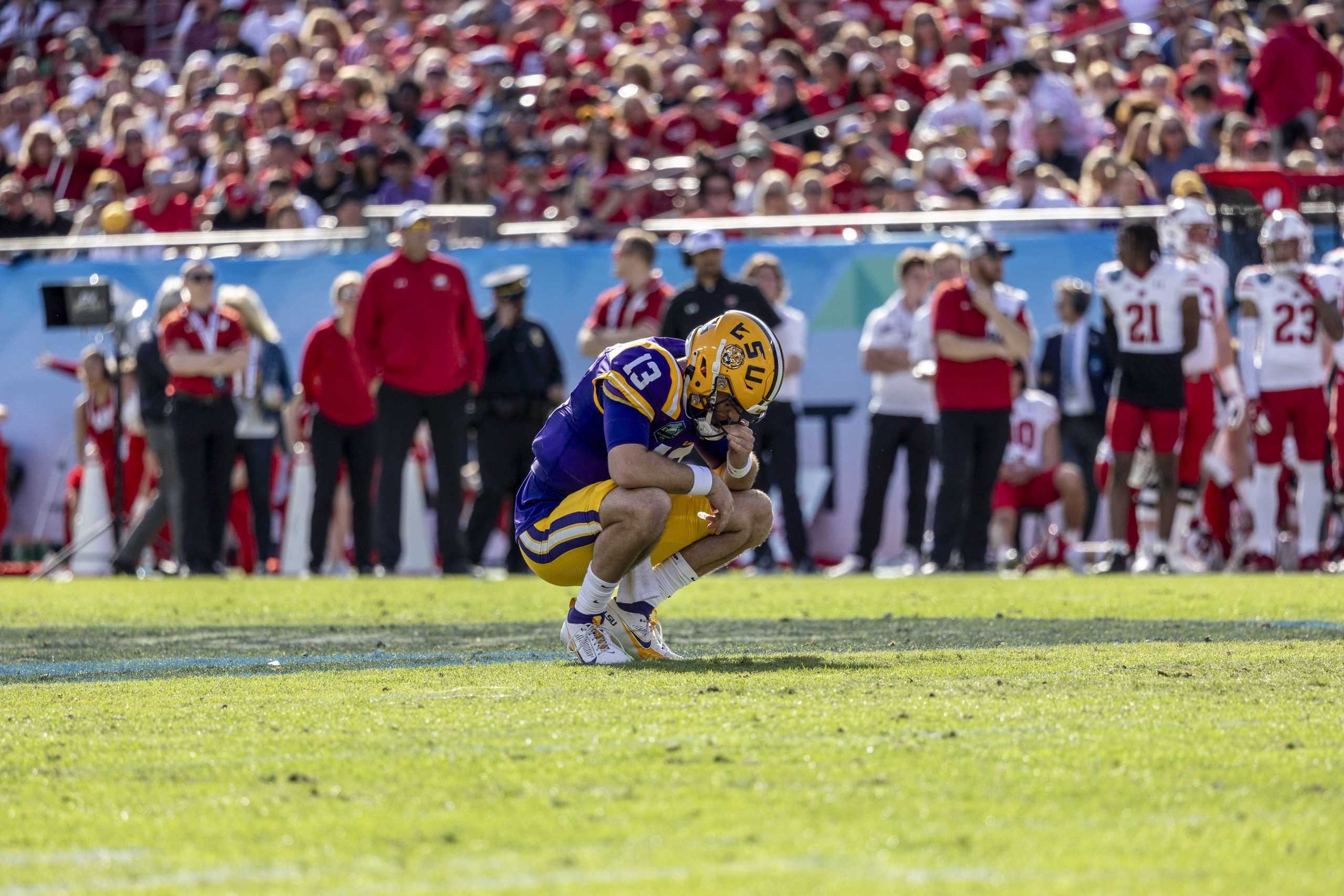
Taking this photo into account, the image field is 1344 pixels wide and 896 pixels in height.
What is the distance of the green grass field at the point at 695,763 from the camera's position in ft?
13.1

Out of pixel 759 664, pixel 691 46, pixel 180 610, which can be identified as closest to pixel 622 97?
pixel 691 46

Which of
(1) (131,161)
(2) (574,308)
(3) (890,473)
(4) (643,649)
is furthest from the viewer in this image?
(1) (131,161)

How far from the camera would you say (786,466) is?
14.8 m

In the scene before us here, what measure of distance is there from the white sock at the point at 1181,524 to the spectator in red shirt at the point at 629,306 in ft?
12.3

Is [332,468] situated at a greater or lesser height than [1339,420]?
lesser

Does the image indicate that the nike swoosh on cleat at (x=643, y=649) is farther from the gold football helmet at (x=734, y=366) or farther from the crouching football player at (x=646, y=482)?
the gold football helmet at (x=734, y=366)

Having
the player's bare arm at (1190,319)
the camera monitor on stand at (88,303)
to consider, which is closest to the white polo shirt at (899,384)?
the player's bare arm at (1190,319)

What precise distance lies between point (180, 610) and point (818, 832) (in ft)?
24.4

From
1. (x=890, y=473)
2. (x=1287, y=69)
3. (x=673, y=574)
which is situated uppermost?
(x=1287, y=69)

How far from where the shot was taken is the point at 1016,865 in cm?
395

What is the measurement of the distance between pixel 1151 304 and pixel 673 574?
22.6ft

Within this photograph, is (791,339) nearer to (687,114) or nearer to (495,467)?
(495,467)

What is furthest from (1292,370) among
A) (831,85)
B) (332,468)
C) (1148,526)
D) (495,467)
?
(332,468)

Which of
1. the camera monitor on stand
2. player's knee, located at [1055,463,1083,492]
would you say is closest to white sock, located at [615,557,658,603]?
player's knee, located at [1055,463,1083,492]
